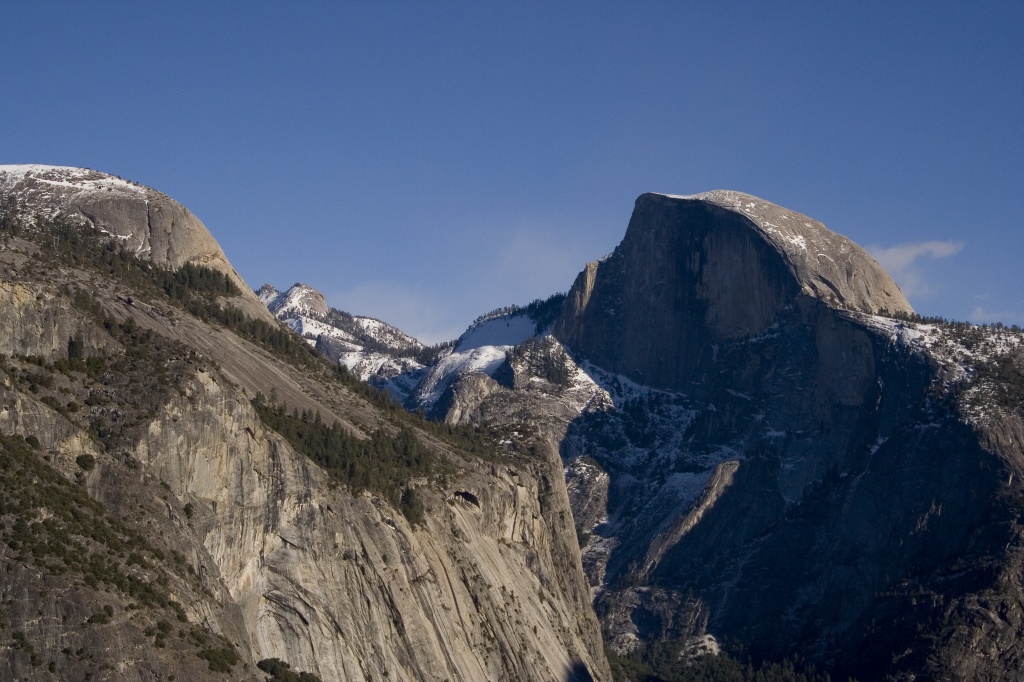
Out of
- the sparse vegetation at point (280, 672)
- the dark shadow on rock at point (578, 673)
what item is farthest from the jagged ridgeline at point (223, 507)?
the dark shadow on rock at point (578, 673)

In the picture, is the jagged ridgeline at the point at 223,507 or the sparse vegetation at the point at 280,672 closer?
the jagged ridgeline at the point at 223,507

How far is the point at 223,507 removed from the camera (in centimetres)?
12675

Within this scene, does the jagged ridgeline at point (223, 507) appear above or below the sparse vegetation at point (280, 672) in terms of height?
above

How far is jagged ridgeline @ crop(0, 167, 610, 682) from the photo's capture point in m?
103

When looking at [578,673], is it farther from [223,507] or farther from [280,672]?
[223,507]

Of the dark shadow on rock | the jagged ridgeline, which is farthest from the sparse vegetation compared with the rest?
the dark shadow on rock

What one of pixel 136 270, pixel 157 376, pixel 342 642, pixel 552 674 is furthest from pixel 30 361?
pixel 552 674

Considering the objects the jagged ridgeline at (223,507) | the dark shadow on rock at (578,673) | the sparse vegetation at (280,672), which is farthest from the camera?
the dark shadow on rock at (578,673)

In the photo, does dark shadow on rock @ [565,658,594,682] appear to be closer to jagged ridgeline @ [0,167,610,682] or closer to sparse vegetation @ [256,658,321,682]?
jagged ridgeline @ [0,167,610,682]

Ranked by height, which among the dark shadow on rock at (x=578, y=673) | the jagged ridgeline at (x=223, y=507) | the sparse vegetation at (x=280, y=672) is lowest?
the sparse vegetation at (x=280, y=672)

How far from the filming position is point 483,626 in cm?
15562

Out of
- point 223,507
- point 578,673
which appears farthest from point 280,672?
point 578,673

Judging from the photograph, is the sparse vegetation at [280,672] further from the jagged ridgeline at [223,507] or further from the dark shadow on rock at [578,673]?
the dark shadow on rock at [578,673]

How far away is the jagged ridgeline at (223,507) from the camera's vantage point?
103 meters
